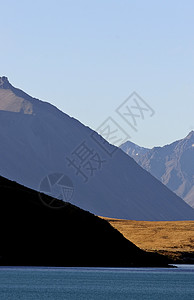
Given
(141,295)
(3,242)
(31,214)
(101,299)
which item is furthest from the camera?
(31,214)

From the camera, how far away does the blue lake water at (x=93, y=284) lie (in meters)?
114

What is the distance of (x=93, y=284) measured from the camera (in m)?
132

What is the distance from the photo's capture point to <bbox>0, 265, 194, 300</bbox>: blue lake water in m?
114

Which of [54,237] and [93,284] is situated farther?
[54,237]

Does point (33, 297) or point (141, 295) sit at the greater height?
point (141, 295)

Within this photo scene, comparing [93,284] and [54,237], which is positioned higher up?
[54,237]

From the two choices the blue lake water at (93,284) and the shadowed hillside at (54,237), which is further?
the shadowed hillside at (54,237)

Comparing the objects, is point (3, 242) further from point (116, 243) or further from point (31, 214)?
point (116, 243)

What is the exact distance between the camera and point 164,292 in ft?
407

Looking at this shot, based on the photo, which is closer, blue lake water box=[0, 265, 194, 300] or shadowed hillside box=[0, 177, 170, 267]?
blue lake water box=[0, 265, 194, 300]

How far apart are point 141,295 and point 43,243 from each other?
170 ft

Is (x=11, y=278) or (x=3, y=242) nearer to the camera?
(x=11, y=278)

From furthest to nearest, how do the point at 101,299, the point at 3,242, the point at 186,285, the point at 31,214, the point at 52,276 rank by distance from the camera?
the point at 31,214 < the point at 3,242 < the point at 52,276 < the point at 186,285 < the point at 101,299

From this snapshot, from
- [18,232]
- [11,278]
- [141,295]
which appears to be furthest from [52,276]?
[141,295]
